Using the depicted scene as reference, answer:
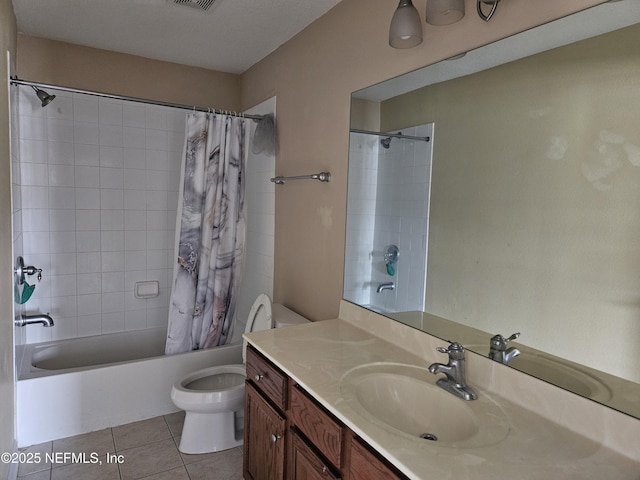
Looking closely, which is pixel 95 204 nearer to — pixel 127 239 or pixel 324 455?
pixel 127 239

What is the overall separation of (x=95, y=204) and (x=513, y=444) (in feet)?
10.3

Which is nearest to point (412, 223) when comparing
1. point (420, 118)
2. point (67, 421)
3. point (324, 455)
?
point (420, 118)

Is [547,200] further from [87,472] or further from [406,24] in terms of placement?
[87,472]

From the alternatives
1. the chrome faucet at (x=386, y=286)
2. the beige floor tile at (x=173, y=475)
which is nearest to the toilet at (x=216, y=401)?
the beige floor tile at (x=173, y=475)

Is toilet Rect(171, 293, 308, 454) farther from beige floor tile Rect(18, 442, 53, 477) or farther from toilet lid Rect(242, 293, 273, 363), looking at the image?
beige floor tile Rect(18, 442, 53, 477)

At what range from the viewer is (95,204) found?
3127mm

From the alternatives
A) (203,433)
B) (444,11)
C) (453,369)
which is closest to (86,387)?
(203,433)

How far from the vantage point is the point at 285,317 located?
2.42 m

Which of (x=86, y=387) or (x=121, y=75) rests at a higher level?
(x=121, y=75)

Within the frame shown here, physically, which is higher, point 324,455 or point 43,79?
point 43,79

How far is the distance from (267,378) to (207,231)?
50.8 inches

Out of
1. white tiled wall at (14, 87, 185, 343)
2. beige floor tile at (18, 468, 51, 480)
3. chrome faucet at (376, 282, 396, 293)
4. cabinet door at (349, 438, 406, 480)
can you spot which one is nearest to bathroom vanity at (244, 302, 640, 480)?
cabinet door at (349, 438, 406, 480)

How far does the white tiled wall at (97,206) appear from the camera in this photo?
2.93m

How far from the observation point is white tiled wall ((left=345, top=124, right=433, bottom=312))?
5.74 ft
